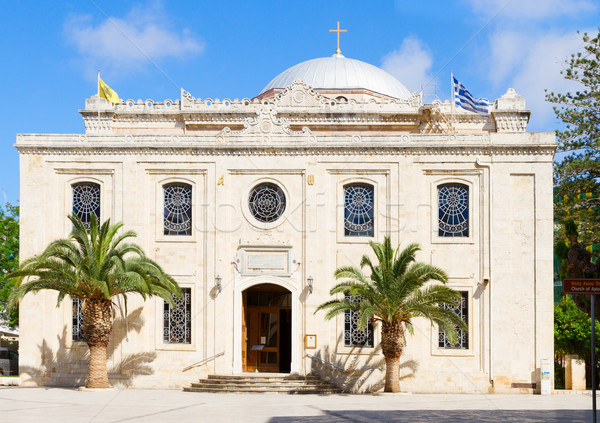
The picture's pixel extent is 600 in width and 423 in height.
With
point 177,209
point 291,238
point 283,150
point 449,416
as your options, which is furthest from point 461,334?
point 177,209

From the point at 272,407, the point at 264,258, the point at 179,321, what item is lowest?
the point at 272,407

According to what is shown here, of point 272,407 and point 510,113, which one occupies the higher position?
point 510,113

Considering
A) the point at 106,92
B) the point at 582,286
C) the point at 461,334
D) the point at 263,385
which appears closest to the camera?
the point at 582,286

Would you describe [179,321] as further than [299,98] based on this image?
No

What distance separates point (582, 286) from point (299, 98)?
17.7m

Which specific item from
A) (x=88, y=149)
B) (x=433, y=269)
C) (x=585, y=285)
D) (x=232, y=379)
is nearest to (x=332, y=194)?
(x=433, y=269)

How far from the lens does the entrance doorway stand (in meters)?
25.8

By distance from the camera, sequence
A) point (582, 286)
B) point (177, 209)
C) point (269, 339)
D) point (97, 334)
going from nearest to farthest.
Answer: point (582, 286), point (97, 334), point (177, 209), point (269, 339)

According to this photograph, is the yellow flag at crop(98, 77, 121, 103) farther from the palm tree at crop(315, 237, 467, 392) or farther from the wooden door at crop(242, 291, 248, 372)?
the palm tree at crop(315, 237, 467, 392)

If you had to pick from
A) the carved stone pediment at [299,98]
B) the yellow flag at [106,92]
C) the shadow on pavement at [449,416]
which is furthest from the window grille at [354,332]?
the yellow flag at [106,92]

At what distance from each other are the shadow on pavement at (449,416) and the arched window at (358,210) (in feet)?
26.4

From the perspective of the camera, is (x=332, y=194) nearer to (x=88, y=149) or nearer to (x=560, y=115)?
(x=88, y=149)

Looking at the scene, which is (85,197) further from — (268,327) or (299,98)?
(299,98)

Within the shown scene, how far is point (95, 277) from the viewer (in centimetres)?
2255
